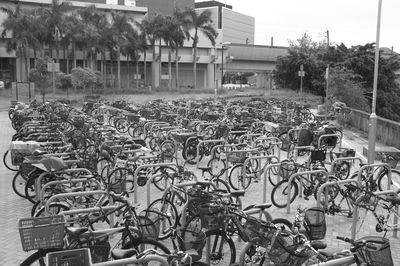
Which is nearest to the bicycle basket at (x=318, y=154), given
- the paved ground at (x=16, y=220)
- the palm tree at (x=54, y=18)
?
the paved ground at (x=16, y=220)

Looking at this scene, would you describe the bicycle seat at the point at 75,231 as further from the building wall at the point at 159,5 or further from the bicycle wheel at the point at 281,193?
the building wall at the point at 159,5

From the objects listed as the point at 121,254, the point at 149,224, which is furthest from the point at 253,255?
the point at 121,254

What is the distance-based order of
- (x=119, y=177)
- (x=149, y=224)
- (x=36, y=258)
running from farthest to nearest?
(x=119, y=177) → (x=149, y=224) → (x=36, y=258)

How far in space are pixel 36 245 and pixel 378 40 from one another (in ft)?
28.0

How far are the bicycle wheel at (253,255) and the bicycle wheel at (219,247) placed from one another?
0.44 metres

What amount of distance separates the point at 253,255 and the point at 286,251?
0.65 m

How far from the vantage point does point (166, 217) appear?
5.17 metres

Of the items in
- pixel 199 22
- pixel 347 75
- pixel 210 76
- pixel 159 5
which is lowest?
pixel 347 75

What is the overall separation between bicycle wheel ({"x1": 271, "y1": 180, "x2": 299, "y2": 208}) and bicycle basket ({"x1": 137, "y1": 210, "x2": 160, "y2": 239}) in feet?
9.05

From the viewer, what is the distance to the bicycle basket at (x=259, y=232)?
4.14 m

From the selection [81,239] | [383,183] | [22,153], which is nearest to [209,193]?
[81,239]

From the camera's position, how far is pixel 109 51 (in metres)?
47.6

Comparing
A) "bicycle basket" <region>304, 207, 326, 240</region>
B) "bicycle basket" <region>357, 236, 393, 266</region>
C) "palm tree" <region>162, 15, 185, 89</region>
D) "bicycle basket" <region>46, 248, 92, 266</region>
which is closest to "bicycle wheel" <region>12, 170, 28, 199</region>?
"bicycle basket" <region>46, 248, 92, 266</region>

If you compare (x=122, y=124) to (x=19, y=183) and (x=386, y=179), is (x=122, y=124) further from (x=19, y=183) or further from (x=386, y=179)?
(x=386, y=179)
